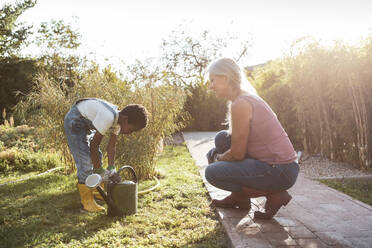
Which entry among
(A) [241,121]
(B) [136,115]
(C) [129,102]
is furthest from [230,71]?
(C) [129,102]

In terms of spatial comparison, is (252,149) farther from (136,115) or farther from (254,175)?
(136,115)

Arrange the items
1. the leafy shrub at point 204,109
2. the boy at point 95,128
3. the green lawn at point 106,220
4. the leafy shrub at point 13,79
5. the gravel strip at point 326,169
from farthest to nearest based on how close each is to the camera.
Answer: the leafy shrub at point 13,79 → the leafy shrub at point 204,109 → the gravel strip at point 326,169 → the boy at point 95,128 → the green lawn at point 106,220

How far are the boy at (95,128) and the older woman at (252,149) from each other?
0.94 meters

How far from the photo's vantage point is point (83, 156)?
11.0ft

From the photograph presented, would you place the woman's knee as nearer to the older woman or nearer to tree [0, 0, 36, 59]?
the older woman

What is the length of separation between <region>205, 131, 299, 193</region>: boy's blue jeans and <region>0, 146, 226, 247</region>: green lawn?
0.45m

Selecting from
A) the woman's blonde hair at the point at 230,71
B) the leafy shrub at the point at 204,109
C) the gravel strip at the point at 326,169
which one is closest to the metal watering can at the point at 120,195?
the woman's blonde hair at the point at 230,71

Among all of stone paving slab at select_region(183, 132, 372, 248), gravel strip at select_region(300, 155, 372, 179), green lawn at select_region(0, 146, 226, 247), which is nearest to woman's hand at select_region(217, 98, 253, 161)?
stone paving slab at select_region(183, 132, 372, 248)

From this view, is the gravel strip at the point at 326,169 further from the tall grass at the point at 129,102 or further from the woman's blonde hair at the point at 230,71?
Result: the woman's blonde hair at the point at 230,71

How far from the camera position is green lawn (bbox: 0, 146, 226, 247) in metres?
2.60

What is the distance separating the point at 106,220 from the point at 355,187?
3.14m

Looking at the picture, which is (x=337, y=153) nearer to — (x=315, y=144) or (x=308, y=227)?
(x=315, y=144)

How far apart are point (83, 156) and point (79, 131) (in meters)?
0.27

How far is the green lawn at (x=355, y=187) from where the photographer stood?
3.74m
